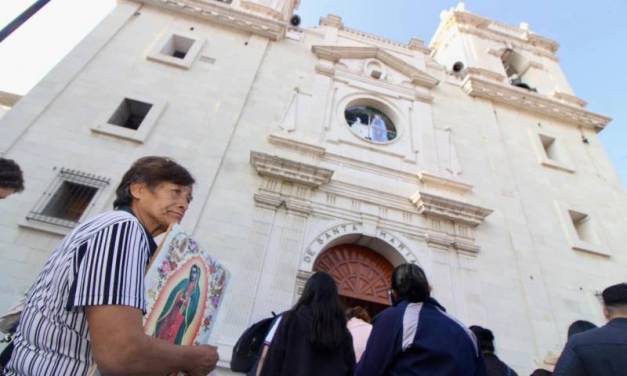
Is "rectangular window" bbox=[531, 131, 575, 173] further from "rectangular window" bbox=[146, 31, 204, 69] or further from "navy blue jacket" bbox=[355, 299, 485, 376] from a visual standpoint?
"rectangular window" bbox=[146, 31, 204, 69]

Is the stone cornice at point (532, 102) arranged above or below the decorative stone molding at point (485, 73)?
below

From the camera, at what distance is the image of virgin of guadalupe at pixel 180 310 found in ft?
5.26

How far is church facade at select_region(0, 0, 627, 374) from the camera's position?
7305 mm

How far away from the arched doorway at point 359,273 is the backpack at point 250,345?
431 centimetres

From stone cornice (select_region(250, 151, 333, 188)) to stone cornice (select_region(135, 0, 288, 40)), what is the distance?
20.6ft

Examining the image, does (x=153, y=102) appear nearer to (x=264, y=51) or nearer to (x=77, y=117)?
(x=77, y=117)

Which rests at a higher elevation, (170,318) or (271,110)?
(271,110)

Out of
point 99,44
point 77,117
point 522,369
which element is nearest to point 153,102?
point 77,117

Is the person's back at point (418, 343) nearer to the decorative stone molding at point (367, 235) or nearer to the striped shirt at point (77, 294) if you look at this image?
the striped shirt at point (77, 294)

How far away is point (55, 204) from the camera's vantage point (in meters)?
7.13

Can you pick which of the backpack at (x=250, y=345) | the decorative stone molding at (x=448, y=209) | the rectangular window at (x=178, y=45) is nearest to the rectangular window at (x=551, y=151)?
A: the decorative stone molding at (x=448, y=209)

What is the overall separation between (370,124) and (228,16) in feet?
21.8

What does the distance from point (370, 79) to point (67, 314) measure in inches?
476

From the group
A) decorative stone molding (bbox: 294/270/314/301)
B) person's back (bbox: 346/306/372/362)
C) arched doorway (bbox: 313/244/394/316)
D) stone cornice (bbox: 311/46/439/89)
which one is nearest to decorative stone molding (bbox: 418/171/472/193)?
arched doorway (bbox: 313/244/394/316)
